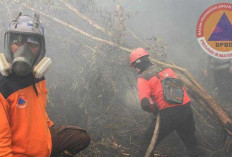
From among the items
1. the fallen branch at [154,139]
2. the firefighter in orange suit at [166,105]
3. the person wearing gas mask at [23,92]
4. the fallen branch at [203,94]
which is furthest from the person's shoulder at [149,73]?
the person wearing gas mask at [23,92]

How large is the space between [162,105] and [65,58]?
364cm

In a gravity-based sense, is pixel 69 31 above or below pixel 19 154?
above

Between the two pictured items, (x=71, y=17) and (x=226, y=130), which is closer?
(x=226, y=130)

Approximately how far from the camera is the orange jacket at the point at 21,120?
1.80m

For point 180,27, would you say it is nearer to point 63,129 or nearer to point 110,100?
point 110,100

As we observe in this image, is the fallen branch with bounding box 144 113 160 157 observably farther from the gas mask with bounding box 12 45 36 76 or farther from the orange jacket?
the gas mask with bounding box 12 45 36 76

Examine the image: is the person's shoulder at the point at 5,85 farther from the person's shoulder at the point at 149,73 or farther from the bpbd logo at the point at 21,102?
the person's shoulder at the point at 149,73

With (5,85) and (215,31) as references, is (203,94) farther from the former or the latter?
(5,85)

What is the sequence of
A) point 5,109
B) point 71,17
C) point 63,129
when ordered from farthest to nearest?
point 71,17, point 63,129, point 5,109

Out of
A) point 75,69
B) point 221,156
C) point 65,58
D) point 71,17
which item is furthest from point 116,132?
point 71,17

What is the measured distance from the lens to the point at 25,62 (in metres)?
2.00

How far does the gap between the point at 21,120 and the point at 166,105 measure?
2.51 metres

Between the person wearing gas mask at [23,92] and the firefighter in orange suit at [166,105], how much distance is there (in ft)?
6.46

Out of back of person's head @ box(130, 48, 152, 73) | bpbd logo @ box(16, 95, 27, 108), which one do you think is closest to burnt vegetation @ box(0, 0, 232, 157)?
back of person's head @ box(130, 48, 152, 73)
